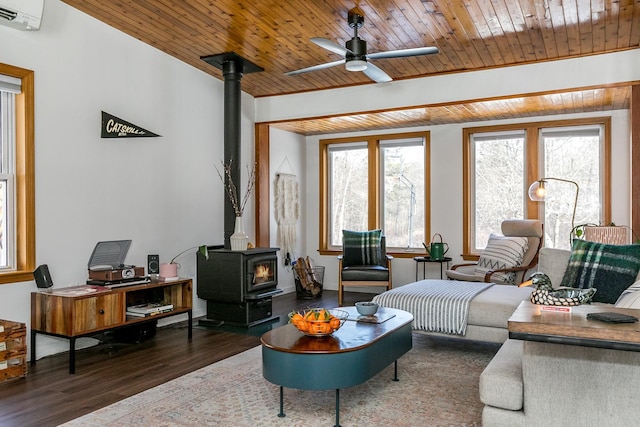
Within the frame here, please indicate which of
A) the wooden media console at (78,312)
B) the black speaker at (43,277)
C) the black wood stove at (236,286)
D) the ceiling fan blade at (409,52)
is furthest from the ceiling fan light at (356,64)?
the black speaker at (43,277)

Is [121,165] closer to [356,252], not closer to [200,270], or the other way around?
[200,270]

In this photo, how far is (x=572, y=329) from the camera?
180cm

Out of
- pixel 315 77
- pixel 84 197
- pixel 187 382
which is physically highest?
pixel 315 77

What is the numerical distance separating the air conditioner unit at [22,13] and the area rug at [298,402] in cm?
288

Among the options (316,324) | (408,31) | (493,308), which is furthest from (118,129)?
(493,308)

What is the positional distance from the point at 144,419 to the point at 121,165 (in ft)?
8.89

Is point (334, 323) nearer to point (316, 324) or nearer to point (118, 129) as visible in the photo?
point (316, 324)

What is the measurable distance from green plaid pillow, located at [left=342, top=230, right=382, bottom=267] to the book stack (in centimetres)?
267

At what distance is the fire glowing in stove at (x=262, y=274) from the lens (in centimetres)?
519

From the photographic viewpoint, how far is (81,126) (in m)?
4.39

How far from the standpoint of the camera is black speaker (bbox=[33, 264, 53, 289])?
12.7ft

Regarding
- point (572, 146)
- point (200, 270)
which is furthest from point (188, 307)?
point (572, 146)

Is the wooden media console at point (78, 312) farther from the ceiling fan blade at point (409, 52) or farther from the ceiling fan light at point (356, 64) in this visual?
the ceiling fan blade at point (409, 52)

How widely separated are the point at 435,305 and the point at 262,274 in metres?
2.02
